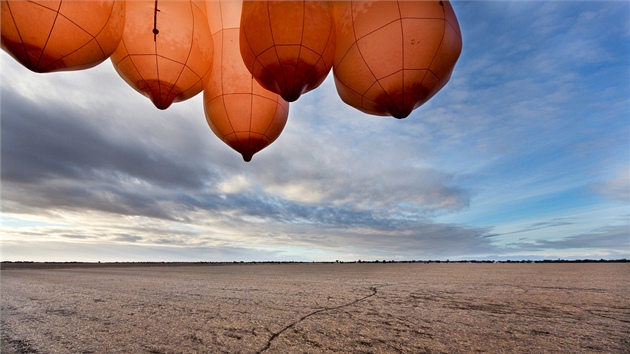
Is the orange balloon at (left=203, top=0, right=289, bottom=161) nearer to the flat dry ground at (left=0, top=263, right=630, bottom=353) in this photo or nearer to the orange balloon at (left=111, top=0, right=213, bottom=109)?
the orange balloon at (left=111, top=0, right=213, bottom=109)

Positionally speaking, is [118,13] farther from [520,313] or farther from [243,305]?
[520,313]

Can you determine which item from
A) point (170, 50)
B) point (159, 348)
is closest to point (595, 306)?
point (159, 348)

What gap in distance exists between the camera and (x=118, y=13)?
147 cm

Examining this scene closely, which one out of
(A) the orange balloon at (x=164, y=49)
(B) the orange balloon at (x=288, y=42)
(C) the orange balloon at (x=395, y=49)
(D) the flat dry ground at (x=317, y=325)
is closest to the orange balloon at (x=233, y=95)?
(A) the orange balloon at (x=164, y=49)

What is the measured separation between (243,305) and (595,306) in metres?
5.65

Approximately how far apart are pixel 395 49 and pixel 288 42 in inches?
17.3

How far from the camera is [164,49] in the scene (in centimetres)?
159

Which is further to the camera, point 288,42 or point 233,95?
point 233,95

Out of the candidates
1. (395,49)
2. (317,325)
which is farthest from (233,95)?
(317,325)

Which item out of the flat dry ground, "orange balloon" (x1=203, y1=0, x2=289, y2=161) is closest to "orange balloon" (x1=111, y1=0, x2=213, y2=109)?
"orange balloon" (x1=203, y1=0, x2=289, y2=161)

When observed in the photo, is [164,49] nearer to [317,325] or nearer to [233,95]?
[233,95]

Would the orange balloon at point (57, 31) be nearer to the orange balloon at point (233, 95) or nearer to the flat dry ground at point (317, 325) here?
the orange balloon at point (233, 95)

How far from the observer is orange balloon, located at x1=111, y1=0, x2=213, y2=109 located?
157 centimetres

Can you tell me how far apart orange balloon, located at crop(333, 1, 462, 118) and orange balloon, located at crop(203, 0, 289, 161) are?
0.63m
